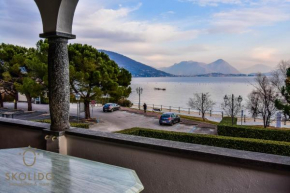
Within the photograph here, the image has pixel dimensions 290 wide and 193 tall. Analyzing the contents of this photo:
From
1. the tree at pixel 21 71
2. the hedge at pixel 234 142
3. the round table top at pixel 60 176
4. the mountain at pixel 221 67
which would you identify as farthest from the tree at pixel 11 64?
the mountain at pixel 221 67

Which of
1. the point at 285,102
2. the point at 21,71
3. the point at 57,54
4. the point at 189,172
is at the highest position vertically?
the point at 21,71

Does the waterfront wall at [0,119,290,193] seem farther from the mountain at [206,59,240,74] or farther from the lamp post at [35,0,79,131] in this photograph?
the mountain at [206,59,240,74]

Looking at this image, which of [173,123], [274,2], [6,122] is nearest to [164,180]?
[6,122]

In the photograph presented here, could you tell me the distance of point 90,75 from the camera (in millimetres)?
15797

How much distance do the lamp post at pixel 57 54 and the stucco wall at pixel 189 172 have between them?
23.2 inches

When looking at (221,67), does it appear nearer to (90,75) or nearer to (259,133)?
(90,75)

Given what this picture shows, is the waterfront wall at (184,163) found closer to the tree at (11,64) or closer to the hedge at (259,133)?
the hedge at (259,133)

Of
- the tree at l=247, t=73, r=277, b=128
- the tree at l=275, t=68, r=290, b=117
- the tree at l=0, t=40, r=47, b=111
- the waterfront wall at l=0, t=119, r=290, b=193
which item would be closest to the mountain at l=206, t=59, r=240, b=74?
the tree at l=247, t=73, r=277, b=128

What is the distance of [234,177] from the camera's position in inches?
62.7

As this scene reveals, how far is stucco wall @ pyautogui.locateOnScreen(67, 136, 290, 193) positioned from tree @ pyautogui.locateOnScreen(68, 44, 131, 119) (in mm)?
13333

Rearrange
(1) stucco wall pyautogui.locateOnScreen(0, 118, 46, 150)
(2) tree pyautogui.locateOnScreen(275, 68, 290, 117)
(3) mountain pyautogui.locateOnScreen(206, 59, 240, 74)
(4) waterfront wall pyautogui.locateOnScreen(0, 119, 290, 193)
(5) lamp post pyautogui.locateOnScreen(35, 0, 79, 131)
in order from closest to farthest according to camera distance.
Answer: (4) waterfront wall pyautogui.locateOnScreen(0, 119, 290, 193) < (5) lamp post pyautogui.locateOnScreen(35, 0, 79, 131) < (1) stucco wall pyautogui.locateOnScreen(0, 118, 46, 150) < (2) tree pyautogui.locateOnScreen(275, 68, 290, 117) < (3) mountain pyautogui.locateOnScreen(206, 59, 240, 74)

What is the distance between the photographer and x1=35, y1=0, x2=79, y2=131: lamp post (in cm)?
257

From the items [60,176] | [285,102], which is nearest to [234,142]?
[60,176]

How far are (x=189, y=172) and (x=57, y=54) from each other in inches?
75.0
